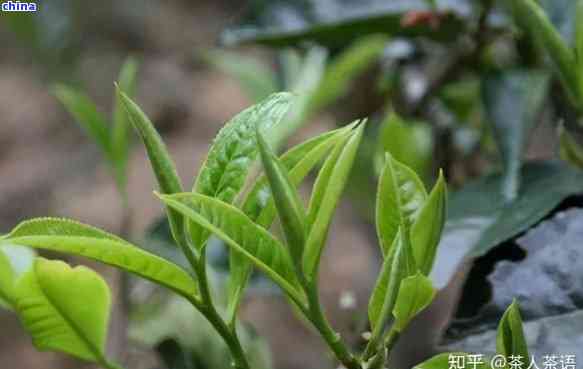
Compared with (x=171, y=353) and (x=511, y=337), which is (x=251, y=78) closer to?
(x=171, y=353)

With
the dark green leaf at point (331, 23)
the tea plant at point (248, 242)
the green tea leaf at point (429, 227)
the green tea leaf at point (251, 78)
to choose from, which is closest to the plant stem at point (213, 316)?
the tea plant at point (248, 242)

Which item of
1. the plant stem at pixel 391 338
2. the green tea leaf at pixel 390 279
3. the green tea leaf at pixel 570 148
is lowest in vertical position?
the plant stem at pixel 391 338

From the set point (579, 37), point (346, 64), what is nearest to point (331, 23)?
point (346, 64)

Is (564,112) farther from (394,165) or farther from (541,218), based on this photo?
(394,165)

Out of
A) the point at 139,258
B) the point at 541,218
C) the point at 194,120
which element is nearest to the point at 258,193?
the point at 139,258

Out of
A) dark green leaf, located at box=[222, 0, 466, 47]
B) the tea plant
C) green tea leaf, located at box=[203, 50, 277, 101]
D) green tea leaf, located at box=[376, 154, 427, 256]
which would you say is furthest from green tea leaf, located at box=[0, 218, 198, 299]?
green tea leaf, located at box=[203, 50, 277, 101]

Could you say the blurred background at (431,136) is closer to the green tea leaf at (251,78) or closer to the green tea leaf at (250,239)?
the green tea leaf at (251,78)
